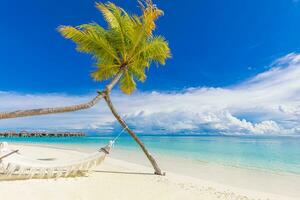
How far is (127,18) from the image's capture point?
24.5 ft

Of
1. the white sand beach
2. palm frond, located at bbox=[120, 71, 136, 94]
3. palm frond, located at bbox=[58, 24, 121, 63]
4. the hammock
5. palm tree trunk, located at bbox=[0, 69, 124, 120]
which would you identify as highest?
palm frond, located at bbox=[58, 24, 121, 63]

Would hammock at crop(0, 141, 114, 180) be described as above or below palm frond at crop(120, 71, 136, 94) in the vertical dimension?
below

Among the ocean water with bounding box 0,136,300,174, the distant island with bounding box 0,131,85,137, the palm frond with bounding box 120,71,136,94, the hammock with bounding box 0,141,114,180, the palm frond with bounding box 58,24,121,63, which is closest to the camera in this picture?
the hammock with bounding box 0,141,114,180

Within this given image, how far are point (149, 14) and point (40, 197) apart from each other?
4.71 m

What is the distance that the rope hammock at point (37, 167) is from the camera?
6.23 meters

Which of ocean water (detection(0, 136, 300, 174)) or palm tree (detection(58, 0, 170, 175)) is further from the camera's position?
ocean water (detection(0, 136, 300, 174))

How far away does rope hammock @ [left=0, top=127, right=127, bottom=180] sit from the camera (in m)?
6.23

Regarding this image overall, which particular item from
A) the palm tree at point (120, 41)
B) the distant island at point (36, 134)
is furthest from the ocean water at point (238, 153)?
the distant island at point (36, 134)

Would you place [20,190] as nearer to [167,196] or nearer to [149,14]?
[167,196]

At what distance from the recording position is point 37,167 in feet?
21.7

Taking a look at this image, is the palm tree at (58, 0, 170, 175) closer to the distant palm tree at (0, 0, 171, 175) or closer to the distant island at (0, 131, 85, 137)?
the distant palm tree at (0, 0, 171, 175)

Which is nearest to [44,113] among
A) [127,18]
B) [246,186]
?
[127,18]

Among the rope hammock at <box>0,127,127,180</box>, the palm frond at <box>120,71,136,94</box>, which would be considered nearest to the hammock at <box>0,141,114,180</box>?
the rope hammock at <box>0,127,127,180</box>

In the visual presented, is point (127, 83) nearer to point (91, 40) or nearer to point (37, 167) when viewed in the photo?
point (91, 40)
